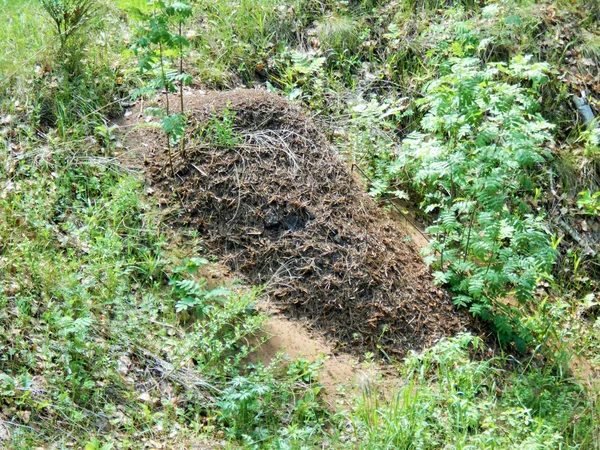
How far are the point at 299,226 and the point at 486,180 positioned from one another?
1.48 meters

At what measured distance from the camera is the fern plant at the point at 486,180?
5477 mm

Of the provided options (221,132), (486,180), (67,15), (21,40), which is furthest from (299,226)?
(21,40)

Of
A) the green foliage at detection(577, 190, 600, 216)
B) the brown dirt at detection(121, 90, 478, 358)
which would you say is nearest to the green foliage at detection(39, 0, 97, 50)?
the brown dirt at detection(121, 90, 478, 358)

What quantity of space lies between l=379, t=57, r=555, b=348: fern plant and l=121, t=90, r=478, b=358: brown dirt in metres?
0.29

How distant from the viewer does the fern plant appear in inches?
216

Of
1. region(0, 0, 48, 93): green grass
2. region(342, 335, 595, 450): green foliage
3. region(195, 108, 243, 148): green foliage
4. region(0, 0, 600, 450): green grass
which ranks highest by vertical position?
region(0, 0, 48, 93): green grass

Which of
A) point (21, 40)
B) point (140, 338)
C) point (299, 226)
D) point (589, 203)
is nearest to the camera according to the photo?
point (140, 338)

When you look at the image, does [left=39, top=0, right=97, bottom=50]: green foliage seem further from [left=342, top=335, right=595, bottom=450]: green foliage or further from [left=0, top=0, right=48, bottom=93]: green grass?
[left=342, top=335, right=595, bottom=450]: green foliage

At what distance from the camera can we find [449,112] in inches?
225

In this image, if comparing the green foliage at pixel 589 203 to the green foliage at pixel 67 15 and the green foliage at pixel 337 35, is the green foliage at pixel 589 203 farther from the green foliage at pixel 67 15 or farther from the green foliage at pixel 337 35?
the green foliage at pixel 67 15

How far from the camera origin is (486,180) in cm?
549

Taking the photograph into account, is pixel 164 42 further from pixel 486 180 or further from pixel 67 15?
pixel 486 180

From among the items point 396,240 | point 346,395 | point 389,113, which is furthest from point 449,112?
point 346,395

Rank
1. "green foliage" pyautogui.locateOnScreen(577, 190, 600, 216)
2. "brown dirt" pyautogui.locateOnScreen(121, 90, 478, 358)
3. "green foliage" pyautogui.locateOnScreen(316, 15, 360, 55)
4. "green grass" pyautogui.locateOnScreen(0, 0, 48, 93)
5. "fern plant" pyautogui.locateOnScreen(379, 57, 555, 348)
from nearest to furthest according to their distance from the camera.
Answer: "fern plant" pyautogui.locateOnScreen(379, 57, 555, 348)
"brown dirt" pyautogui.locateOnScreen(121, 90, 478, 358)
"green grass" pyautogui.locateOnScreen(0, 0, 48, 93)
"green foliage" pyautogui.locateOnScreen(577, 190, 600, 216)
"green foliage" pyautogui.locateOnScreen(316, 15, 360, 55)
